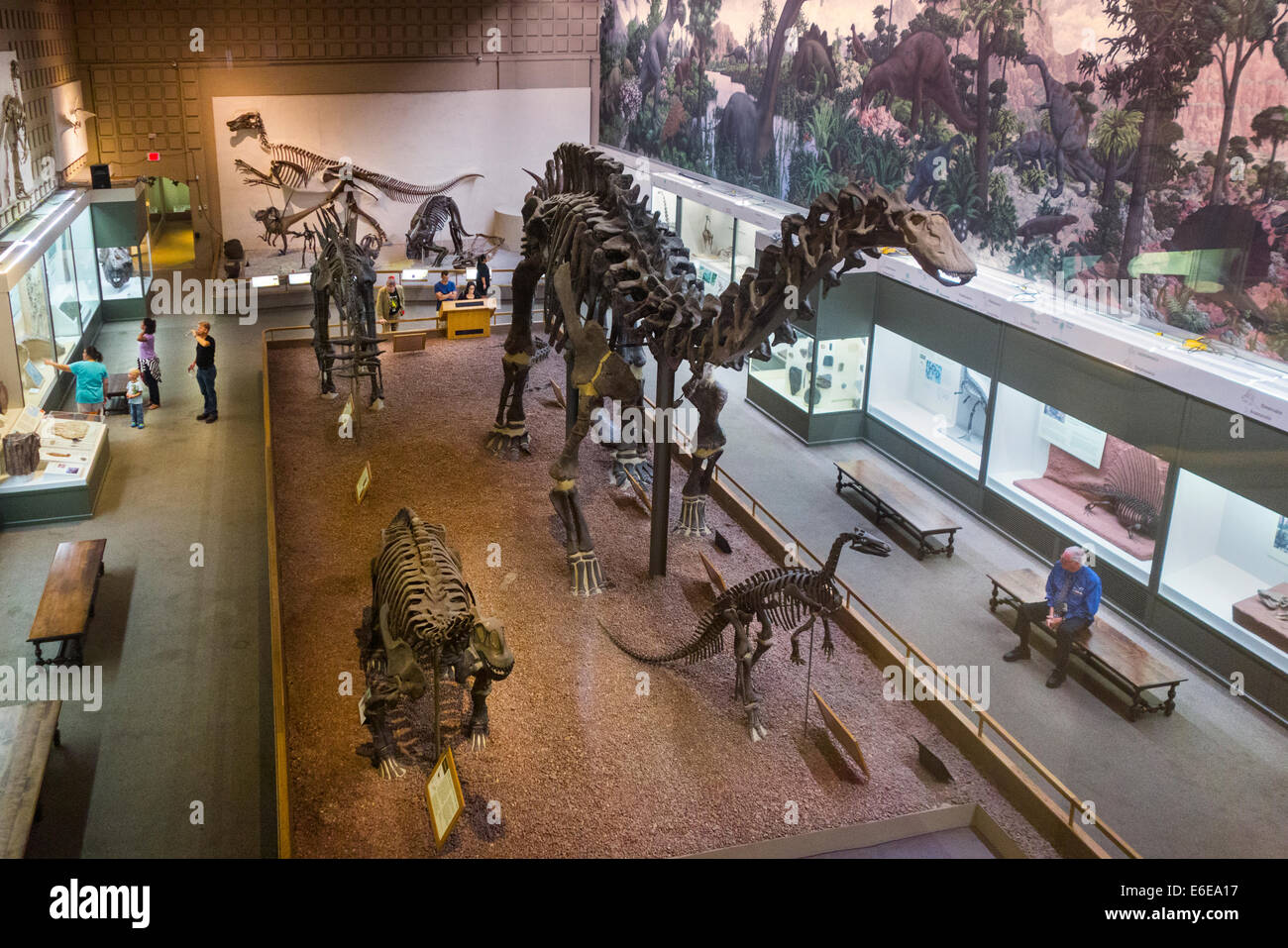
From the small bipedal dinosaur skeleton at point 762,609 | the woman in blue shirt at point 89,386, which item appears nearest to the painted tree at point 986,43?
the small bipedal dinosaur skeleton at point 762,609

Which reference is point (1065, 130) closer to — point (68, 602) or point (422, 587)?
point (422, 587)

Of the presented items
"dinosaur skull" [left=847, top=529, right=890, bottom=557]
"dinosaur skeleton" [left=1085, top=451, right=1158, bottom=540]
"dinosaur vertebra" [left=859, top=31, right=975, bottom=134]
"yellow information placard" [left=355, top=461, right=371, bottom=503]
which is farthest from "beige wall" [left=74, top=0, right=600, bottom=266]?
"dinosaur skull" [left=847, top=529, right=890, bottom=557]

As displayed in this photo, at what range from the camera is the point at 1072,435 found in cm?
1087

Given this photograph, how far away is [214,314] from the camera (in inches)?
758

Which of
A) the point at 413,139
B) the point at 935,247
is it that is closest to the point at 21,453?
the point at 935,247

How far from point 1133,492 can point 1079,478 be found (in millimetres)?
803

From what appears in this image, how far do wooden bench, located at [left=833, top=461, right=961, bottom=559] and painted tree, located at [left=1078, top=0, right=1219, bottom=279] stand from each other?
3214 mm

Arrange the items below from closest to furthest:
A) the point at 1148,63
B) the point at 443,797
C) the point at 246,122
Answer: the point at 443,797
the point at 1148,63
the point at 246,122

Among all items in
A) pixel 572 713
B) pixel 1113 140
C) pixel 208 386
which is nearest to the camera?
pixel 572 713

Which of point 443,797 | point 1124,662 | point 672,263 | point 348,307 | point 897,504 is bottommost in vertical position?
point 1124,662

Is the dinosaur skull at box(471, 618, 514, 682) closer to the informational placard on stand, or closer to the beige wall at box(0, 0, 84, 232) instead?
the informational placard on stand

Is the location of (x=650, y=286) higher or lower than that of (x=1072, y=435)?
higher

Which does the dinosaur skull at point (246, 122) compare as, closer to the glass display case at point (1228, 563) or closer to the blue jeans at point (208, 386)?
the blue jeans at point (208, 386)

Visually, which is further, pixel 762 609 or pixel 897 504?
pixel 897 504
